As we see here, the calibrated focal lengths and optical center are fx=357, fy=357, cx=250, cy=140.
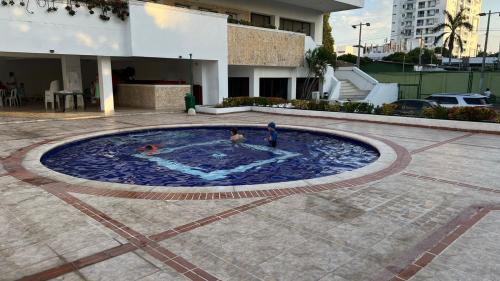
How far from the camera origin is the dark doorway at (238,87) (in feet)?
95.5

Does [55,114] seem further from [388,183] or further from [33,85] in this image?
[388,183]

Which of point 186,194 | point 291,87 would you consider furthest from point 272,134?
point 291,87

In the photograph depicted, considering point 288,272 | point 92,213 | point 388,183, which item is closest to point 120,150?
point 92,213

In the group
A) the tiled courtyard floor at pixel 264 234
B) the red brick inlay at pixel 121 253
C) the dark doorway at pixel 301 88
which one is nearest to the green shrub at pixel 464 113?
the tiled courtyard floor at pixel 264 234

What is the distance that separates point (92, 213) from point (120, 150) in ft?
22.6

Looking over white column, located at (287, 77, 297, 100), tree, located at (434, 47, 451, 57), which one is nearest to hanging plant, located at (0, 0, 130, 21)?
white column, located at (287, 77, 297, 100)

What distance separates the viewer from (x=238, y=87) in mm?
29578

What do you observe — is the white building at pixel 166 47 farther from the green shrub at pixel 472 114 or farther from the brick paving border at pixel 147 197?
the green shrub at pixel 472 114

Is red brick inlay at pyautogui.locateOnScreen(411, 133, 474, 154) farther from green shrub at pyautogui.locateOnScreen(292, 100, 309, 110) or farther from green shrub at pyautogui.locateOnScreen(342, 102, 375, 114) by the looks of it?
green shrub at pyautogui.locateOnScreen(292, 100, 309, 110)

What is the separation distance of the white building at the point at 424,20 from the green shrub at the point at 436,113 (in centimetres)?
10033

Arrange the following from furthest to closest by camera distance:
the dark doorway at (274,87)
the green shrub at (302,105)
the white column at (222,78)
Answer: the dark doorway at (274,87), the white column at (222,78), the green shrub at (302,105)

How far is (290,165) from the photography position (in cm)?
1069

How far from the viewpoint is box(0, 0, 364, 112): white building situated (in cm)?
1761

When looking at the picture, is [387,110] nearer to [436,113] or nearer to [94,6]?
[436,113]
